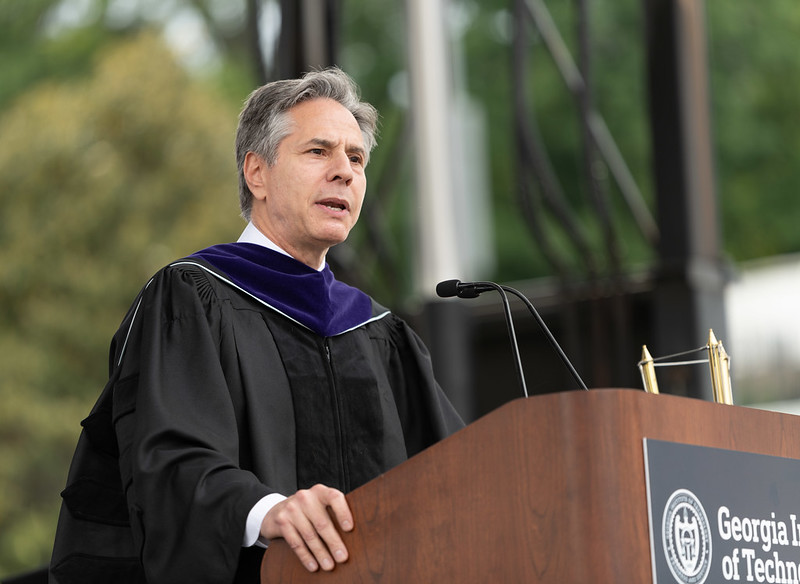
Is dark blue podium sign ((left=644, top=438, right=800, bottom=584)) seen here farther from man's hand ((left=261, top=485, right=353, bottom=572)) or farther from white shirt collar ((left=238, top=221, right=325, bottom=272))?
white shirt collar ((left=238, top=221, right=325, bottom=272))

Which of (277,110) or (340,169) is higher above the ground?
(277,110)

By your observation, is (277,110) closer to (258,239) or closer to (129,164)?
(258,239)

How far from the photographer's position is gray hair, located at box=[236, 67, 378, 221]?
115 inches

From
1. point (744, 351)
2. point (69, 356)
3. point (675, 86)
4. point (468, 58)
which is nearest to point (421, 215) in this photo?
point (675, 86)

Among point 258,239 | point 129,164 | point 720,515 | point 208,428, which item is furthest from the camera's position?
point 129,164

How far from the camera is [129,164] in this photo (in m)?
12.7

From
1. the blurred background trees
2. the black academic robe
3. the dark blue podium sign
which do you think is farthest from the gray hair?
the blurred background trees

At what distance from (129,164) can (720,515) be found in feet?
36.6

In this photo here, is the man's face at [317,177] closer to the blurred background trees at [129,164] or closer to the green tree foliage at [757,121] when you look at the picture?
the blurred background trees at [129,164]

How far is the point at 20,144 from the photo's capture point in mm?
12172

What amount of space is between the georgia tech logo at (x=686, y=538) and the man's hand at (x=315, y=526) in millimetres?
496

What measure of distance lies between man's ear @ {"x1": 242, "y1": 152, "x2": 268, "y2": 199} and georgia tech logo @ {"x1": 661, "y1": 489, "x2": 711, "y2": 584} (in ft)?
4.28

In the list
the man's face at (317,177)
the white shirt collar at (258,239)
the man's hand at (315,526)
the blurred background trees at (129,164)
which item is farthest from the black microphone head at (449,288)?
the blurred background trees at (129,164)

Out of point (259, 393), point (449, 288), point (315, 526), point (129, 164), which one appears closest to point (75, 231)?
point (129, 164)
